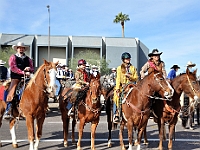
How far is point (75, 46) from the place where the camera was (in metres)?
52.6

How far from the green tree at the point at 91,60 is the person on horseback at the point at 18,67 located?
3969 centimetres

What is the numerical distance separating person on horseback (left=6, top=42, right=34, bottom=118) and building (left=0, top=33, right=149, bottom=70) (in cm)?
4325

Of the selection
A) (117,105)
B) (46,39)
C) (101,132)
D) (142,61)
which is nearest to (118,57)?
(142,61)

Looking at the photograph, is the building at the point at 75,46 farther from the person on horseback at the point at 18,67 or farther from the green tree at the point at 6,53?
the person on horseback at the point at 18,67

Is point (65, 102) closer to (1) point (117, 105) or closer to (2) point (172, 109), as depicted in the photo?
(1) point (117, 105)

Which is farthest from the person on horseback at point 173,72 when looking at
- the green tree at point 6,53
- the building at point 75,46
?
the green tree at point 6,53

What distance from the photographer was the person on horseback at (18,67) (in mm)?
7844

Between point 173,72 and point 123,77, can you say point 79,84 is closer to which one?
point 123,77

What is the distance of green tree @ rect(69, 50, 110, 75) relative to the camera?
49.1 metres

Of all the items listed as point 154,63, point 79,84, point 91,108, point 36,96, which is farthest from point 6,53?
point 154,63

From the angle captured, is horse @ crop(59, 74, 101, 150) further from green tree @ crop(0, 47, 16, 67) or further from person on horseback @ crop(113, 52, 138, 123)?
green tree @ crop(0, 47, 16, 67)

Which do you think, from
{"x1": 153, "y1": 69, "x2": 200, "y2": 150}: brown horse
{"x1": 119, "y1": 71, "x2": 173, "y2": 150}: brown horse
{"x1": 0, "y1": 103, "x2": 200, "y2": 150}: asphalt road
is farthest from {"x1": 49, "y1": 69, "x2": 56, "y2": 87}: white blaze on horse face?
{"x1": 153, "y1": 69, "x2": 200, "y2": 150}: brown horse

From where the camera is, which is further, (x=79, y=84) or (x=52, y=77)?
(x=79, y=84)

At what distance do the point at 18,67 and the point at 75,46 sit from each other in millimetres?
A: 44902
